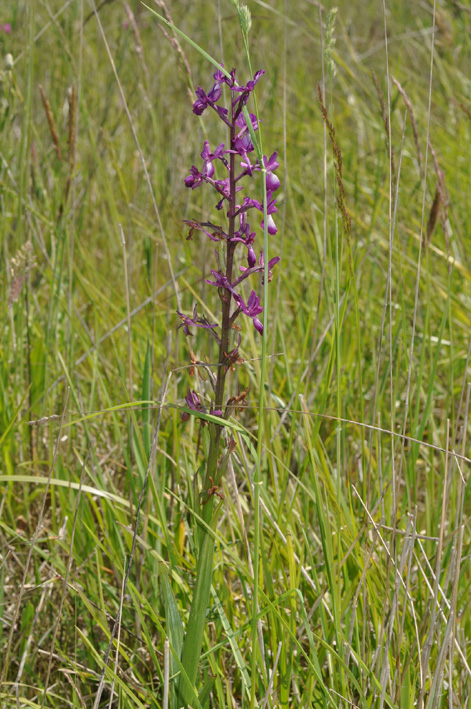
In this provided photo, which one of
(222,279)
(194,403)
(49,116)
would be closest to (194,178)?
(222,279)

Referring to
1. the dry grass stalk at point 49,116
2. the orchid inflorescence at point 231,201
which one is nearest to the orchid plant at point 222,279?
the orchid inflorescence at point 231,201

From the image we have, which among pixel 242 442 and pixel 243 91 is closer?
pixel 243 91

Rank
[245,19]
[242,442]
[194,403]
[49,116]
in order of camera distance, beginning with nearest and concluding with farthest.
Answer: [245,19] → [194,403] → [242,442] → [49,116]

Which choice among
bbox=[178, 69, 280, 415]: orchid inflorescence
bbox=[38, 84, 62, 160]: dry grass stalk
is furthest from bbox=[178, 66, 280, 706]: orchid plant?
bbox=[38, 84, 62, 160]: dry grass stalk

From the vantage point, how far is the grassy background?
1.14 metres

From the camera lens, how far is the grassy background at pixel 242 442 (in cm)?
114

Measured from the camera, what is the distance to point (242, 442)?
1.49 m

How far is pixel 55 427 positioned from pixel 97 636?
0.59 meters

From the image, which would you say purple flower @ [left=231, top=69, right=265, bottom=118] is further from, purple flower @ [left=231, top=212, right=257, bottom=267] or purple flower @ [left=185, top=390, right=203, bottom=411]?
purple flower @ [left=185, top=390, right=203, bottom=411]

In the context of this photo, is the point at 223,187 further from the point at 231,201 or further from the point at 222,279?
the point at 222,279

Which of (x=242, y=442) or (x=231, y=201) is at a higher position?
(x=231, y=201)

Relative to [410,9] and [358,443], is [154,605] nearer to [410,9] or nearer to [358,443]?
[358,443]

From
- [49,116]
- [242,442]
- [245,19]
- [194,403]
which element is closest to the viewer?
[245,19]

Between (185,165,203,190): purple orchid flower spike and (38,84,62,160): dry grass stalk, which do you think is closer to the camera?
(185,165,203,190): purple orchid flower spike
